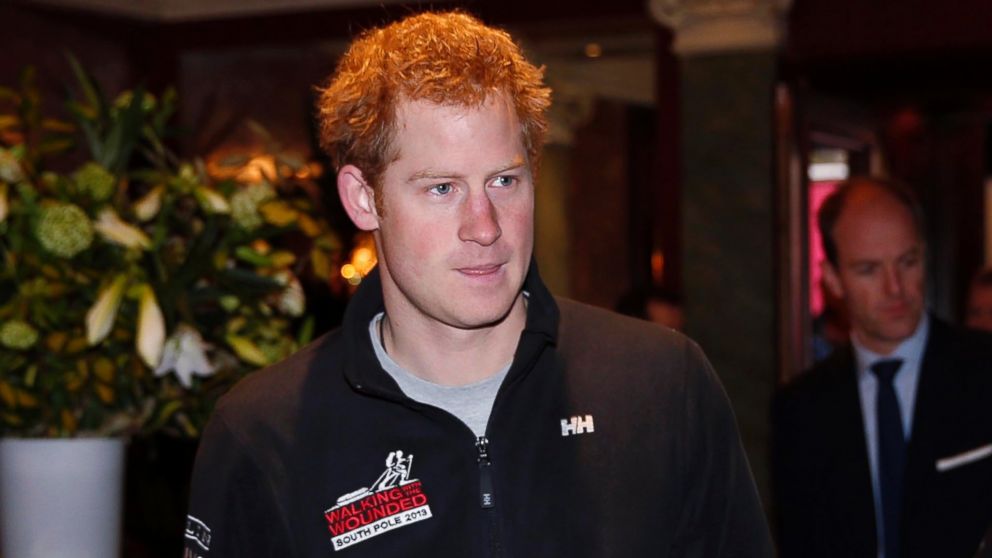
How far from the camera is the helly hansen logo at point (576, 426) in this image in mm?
1592

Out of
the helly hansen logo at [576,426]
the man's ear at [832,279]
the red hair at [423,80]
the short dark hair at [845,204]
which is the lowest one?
the helly hansen logo at [576,426]

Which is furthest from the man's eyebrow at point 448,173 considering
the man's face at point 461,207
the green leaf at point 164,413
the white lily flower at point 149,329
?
the green leaf at point 164,413

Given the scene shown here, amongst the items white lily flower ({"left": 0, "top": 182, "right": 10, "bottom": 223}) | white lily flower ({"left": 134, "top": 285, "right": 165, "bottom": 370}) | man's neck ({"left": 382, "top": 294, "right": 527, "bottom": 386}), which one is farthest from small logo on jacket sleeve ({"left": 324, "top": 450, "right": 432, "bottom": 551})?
white lily flower ({"left": 0, "top": 182, "right": 10, "bottom": 223})

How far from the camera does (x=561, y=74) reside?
872cm

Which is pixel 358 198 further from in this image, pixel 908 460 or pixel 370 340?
pixel 908 460

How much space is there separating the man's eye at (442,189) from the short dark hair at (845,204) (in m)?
1.58

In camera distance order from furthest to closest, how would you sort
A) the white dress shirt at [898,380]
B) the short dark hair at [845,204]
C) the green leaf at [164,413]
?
the short dark hair at [845,204], the white dress shirt at [898,380], the green leaf at [164,413]

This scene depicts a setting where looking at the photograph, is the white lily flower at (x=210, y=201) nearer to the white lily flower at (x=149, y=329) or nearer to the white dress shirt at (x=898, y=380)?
the white lily flower at (x=149, y=329)

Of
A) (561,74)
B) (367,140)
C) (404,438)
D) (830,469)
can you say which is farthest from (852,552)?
(561,74)

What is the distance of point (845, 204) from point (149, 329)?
5.22 ft

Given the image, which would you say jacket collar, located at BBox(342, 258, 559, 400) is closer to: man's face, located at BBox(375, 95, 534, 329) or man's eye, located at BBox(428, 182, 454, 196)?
man's face, located at BBox(375, 95, 534, 329)

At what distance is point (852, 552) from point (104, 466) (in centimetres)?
140

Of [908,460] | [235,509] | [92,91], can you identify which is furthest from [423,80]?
[908,460]

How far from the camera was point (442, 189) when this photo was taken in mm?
1569
